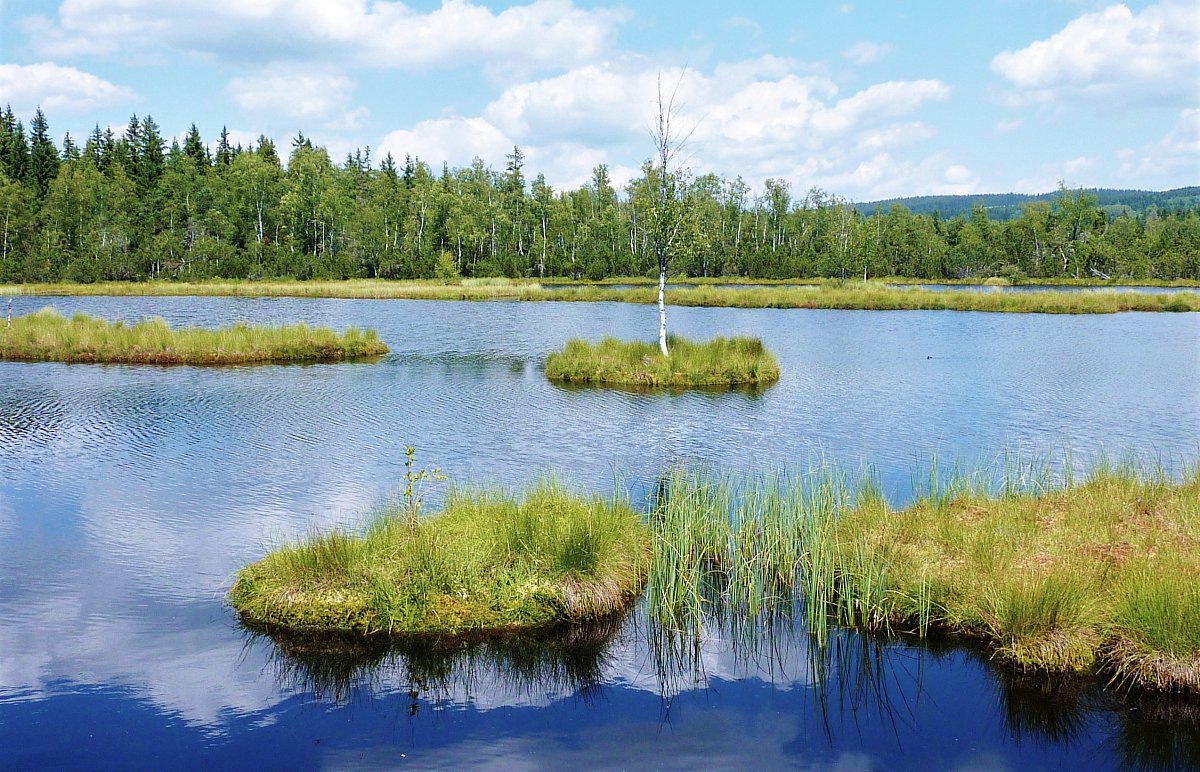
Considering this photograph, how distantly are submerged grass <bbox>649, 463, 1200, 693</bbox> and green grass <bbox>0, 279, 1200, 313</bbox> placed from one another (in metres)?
55.2

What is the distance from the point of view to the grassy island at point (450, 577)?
9.91 metres

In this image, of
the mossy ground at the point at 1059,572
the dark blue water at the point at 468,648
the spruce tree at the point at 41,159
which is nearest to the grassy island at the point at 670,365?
the dark blue water at the point at 468,648

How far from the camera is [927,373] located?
3150 cm

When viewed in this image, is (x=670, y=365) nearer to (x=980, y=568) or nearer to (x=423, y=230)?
(x=980, y=568)

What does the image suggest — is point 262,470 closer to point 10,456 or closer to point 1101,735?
point 10,456

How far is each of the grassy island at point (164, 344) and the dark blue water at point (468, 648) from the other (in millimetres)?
2125

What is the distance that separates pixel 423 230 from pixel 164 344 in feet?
268

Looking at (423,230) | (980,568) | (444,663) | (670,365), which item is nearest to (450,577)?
(444,663)

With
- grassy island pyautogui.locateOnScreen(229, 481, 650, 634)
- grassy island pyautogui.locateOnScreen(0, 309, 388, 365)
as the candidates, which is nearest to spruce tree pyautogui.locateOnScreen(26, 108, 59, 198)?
grassy island pyautogui.locateOnScreen(0, 309, 388, 365)

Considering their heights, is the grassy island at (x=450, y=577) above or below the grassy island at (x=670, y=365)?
below

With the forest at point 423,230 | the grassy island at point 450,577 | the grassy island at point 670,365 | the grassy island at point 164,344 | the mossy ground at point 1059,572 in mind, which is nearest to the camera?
the mossy ground at point 1059,572

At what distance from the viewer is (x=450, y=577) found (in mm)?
10234

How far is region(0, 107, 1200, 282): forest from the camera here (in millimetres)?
96625

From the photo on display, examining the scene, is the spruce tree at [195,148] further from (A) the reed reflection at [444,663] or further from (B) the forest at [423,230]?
(A) the reed reflection at [444,663]
